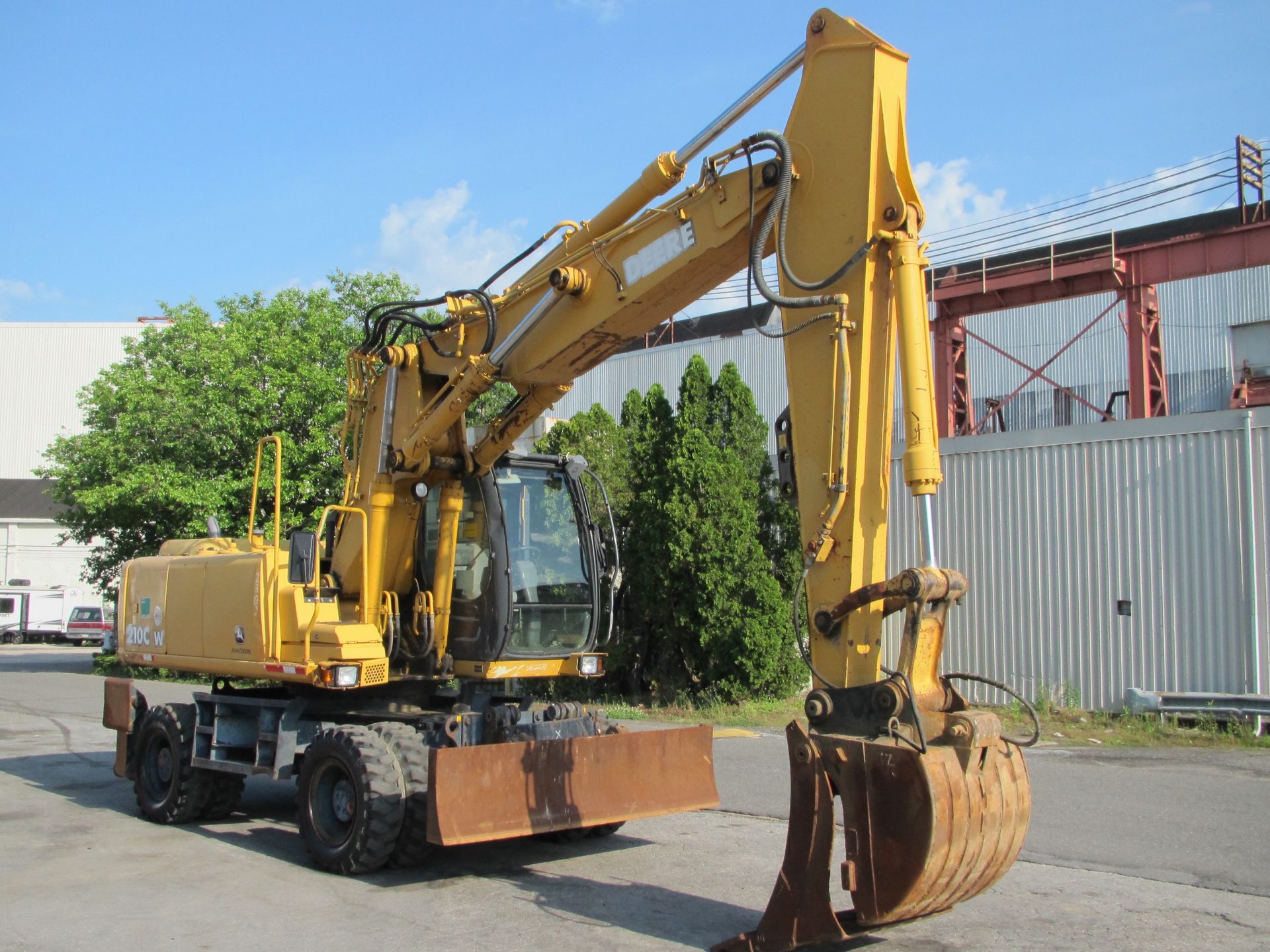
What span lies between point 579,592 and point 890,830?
414cm

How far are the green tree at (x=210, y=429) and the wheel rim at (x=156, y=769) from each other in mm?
12760

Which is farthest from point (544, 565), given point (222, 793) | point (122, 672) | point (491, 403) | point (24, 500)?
point (24, 500)

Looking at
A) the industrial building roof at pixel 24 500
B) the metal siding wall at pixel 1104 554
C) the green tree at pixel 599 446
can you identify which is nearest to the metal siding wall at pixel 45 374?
the industrial building roof at pixel 24 500

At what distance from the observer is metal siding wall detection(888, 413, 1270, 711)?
14469mm

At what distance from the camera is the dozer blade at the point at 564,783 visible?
23.1ft

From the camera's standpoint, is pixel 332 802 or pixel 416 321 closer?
pixel 332 802

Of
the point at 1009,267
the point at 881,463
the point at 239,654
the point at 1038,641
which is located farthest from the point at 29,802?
the point at 1009,267

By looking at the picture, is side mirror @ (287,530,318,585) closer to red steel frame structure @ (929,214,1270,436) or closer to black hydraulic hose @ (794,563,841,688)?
black hydraulic hose @ (794,563,841,688)

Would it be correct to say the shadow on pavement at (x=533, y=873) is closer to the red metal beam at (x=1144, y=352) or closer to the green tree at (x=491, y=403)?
the green tree at (x=491, y=403)

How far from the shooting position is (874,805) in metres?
5.00

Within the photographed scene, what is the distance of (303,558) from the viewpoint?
26.7 feet

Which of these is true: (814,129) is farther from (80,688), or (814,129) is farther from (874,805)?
(80,688)

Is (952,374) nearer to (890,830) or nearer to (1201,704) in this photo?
(1201,704)

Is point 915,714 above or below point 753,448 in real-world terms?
below
